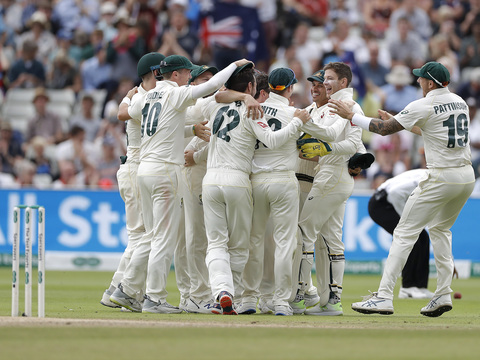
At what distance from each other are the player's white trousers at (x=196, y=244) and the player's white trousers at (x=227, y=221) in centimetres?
55

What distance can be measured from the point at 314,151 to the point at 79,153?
929 centimetres

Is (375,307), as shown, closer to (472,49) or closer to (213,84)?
(213,84)

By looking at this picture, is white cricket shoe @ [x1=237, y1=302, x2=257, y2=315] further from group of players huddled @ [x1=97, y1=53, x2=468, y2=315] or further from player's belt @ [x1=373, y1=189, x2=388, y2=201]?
player's belt @ [x1=373, y1=189, x2=388, y2=201]

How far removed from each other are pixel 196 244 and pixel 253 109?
1.73 metres

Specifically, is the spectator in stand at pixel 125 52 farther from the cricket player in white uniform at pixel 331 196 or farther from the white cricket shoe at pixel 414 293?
the cricket player in white uniform at pixel 331 196

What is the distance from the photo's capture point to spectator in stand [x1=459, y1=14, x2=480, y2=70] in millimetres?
19297

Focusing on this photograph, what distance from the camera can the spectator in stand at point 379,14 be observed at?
2055cm

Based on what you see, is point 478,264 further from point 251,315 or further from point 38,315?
point 38,315

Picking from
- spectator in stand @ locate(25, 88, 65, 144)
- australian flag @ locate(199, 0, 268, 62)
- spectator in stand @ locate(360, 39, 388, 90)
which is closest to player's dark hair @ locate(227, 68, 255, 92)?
australian flag @ locate(199, 0, 268, 62)

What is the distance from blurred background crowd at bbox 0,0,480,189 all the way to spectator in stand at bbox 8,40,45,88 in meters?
0.02

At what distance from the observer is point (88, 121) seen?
1864 centimetres

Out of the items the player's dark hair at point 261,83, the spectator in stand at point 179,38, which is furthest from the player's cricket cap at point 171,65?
the spectator in stand at point 179,38

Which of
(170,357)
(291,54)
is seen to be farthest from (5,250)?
(170,357)

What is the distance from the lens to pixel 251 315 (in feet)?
29.6
